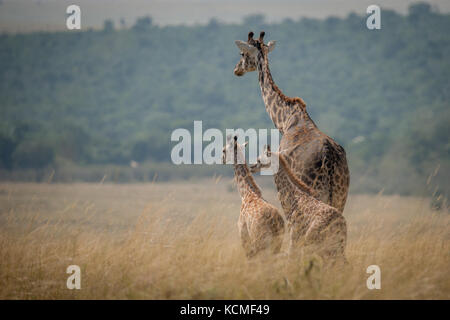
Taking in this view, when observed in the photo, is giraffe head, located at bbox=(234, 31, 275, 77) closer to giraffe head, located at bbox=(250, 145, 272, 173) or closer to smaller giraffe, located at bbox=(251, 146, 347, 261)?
giraffe head, located at bbox=(250, 145, 272, 173)

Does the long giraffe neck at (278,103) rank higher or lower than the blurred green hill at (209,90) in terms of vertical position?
lower

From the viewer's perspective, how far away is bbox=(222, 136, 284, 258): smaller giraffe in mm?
8055

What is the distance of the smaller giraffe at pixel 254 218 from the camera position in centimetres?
805

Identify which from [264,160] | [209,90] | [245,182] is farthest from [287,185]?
[209,90]

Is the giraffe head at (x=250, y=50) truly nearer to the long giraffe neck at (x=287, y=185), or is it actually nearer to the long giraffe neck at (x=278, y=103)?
the long giraffe neck at (x=278, y=103)

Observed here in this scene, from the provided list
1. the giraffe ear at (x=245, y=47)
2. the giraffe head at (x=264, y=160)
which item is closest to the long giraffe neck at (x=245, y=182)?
the giraffe head at (x=264, y=160)

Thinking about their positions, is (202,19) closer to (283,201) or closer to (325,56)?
(325,56)

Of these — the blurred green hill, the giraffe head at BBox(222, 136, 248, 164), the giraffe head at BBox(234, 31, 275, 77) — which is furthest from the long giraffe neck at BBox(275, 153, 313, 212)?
the blurred green hill

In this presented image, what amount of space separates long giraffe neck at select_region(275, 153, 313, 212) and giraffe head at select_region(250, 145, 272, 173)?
0.47ft

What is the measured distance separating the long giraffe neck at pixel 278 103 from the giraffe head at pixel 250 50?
71 millimetres

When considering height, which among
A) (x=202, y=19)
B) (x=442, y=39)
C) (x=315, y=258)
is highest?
(x=202, y=19)

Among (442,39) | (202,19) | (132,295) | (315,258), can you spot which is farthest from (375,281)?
(202,19)
